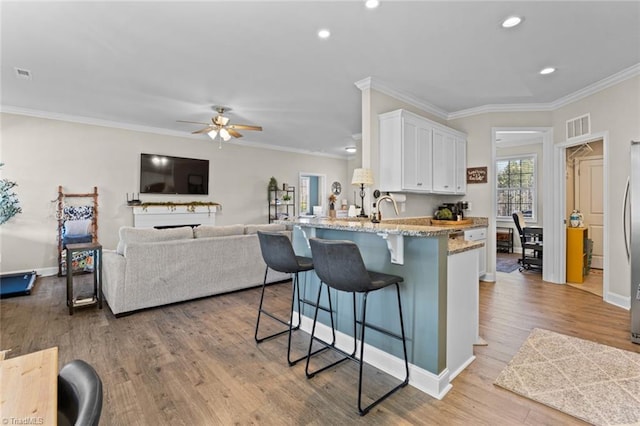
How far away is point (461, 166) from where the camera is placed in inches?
193

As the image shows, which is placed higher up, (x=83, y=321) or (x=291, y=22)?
(x=291, y=22)

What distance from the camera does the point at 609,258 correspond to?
→ 380cm

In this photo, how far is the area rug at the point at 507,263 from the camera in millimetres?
5585

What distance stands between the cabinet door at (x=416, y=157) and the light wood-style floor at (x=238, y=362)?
1.72m

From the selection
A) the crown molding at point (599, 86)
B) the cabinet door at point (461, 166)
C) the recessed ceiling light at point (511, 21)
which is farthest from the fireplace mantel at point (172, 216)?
the crown molding at point (599, 86)

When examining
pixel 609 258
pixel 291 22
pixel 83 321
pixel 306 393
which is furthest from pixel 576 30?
pixel 83 321

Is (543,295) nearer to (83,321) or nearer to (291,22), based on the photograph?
(291,22)

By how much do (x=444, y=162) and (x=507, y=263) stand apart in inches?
121

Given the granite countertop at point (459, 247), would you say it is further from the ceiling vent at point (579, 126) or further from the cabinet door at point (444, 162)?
the ceiling vent at point (579, 126)

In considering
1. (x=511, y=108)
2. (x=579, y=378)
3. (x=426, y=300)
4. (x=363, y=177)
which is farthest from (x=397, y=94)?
(x=579, y=378)

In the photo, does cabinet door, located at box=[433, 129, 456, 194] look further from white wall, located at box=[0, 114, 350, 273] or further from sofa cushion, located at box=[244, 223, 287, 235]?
white wall, located at box=[0, 114, 350, 273]

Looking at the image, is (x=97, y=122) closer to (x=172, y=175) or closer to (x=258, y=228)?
(x=172, y=175)

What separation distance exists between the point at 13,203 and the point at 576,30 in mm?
7397

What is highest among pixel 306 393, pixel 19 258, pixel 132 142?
pixel 132 142
